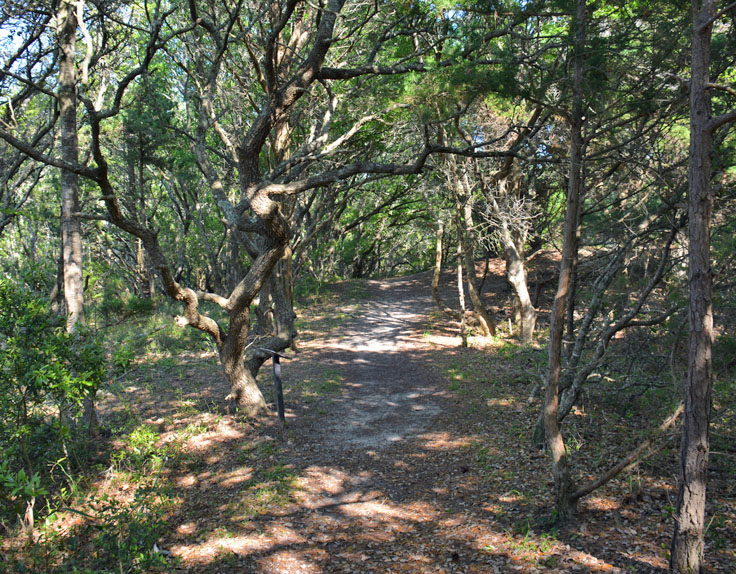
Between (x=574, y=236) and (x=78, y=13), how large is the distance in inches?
276

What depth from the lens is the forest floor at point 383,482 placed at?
5.32m

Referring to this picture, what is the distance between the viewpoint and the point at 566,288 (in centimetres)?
546

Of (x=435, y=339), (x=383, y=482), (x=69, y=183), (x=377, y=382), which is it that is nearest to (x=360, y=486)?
(x=383, y=482)

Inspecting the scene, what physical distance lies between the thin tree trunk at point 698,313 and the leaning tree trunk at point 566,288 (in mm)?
1199

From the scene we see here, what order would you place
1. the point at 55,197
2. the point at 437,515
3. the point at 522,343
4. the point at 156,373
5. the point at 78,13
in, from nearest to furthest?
the point at 437,515
the point at 78,13
the point at 156,373
the point at 522,343
the point at 55,197

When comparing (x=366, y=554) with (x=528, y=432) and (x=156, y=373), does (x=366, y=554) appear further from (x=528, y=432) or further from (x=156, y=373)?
(x=156, y=373)

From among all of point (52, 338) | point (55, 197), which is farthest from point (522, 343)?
point (55, 197)

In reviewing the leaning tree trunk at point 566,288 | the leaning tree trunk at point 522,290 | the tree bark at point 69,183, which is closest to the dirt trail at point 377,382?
the leaning tree trunk at point 522,290

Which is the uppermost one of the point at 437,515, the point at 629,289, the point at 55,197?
the point at 55,197

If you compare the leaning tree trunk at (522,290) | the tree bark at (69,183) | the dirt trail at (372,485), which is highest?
the tree bark at (69,183)

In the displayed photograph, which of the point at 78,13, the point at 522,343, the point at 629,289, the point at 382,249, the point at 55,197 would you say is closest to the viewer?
the point at 78,13

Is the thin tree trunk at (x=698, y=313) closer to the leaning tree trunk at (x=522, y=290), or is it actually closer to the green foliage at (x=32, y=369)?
the green foliage at (x=32, y=369)

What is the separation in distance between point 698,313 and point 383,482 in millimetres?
4689

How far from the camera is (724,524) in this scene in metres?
5.41
